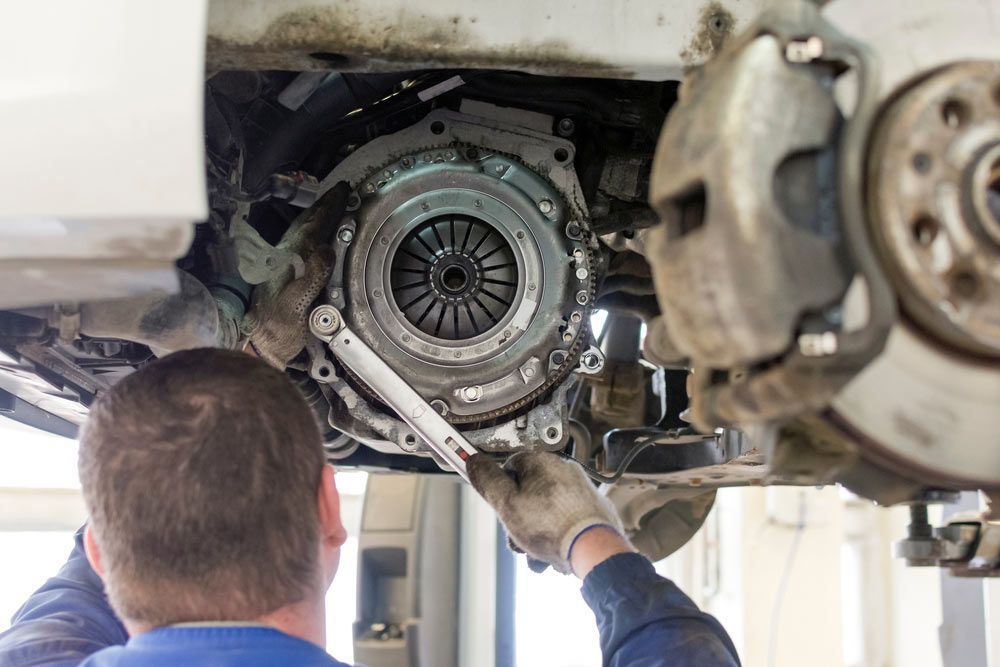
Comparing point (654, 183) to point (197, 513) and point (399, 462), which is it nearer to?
point (197, 513)

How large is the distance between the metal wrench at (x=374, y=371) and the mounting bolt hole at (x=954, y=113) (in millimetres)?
761

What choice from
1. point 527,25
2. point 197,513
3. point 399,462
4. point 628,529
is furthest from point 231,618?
point 628,529

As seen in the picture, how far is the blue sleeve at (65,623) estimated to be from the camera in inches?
39.9

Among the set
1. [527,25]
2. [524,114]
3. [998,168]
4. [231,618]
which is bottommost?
[231,618]

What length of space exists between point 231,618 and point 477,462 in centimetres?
48

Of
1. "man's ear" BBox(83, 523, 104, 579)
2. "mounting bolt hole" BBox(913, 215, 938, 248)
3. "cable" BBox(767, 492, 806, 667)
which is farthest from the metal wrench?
"cable" BBox(767, 492, 806, 667)

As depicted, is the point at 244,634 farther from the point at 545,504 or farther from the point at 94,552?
the point at 545,504

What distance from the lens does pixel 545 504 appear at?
127cm

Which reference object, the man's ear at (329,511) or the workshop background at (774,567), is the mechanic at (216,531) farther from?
the workshop background at (774,567)

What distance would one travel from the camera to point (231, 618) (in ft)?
2.85

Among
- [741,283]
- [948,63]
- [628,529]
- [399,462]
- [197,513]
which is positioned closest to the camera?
[741,283]

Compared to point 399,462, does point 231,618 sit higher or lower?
lower

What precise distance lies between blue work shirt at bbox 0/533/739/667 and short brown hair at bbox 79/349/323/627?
0.04m

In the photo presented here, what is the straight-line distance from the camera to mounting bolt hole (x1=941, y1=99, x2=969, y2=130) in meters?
0.67
